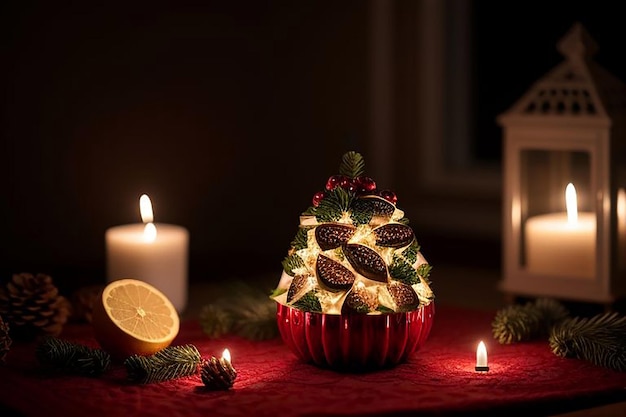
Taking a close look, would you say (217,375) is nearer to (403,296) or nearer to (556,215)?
(403,296)


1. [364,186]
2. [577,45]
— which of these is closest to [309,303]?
[364,186]

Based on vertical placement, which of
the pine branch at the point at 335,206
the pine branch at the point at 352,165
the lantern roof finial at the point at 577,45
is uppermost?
the lantern roof finial at the point at 577,45

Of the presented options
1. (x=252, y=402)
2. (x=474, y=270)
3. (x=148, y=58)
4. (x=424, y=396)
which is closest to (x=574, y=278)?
(x=474, y=270)

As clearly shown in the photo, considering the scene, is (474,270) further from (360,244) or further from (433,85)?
(360,244)

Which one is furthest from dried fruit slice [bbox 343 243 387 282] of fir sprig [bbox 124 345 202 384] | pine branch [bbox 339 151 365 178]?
fir sprig [bbox 124 345 202 384]

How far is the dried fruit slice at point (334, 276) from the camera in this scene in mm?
1377

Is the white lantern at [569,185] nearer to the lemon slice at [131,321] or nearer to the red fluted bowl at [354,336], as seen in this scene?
the red fluted bowl at [354,336]

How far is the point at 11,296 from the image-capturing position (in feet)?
5.35

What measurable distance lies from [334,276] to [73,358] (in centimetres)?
35

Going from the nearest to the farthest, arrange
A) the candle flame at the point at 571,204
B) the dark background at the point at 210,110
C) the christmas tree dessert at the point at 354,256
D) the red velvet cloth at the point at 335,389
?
the red velvet cloth at the point at 335,389 < the christmas tree dessert at the point at 354,256 < the candle flame at the point at 571,204 < the dark background at the point at 210,110

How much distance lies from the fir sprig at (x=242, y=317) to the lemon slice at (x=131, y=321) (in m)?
0.14

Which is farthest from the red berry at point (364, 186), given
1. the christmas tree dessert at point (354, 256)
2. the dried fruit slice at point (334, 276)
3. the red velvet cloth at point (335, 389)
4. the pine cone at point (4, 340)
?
the pine cone at point (4, 340)

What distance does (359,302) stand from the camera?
1385 millimetres

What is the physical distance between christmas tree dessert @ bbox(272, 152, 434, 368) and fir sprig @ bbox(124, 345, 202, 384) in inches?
5.2
